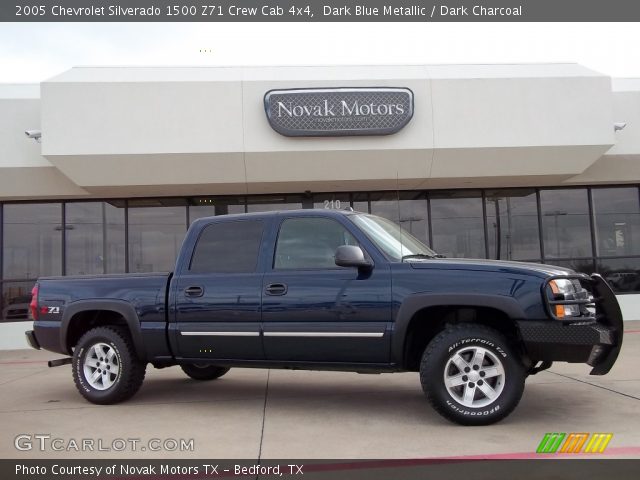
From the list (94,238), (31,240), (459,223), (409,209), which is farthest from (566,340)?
(31,240)

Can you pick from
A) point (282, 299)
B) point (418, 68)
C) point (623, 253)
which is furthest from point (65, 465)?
point (623, 253)

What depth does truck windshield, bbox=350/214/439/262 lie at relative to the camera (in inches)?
216

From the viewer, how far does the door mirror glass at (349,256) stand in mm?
5059

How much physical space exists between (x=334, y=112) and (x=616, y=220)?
26.2 feet

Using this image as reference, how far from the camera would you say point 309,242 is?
5.73 meters

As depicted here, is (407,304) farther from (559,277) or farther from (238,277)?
(238,277)

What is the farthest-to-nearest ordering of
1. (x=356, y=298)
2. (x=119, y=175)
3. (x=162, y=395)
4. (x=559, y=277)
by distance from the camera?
1. (x=119, y=175)
2. (x=162, y=395)
3. (x=356, y=298)
4. (x=559, y=277)

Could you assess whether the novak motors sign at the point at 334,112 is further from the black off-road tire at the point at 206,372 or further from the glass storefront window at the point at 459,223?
the black off-road tire at the point at 206,372

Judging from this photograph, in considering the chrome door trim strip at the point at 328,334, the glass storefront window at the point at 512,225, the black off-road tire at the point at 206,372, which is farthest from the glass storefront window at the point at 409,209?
the chrome door trim strip at the point at 328,334

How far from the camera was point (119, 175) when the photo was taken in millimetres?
12484

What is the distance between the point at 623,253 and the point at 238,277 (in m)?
12.4

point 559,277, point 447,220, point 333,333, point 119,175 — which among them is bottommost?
point 333,333

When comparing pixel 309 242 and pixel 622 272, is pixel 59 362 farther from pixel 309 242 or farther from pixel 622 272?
pixel 622 272

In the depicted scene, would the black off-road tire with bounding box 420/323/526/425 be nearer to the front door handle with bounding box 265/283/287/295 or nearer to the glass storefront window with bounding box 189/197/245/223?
the front door handle with bounding box 265/283/287/295
